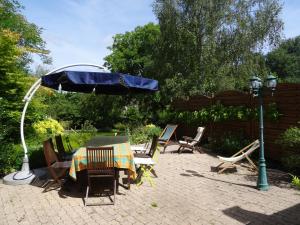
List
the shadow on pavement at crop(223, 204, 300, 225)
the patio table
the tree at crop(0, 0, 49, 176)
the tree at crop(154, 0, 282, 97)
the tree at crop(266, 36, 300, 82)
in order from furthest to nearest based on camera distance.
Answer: the tree at crop(266, 36, 300, 82)
the tree at crop(154, 0, 282, 97)
the tree at crop(0, 0, 49, 176)
the patio table
the shadow on pavement at crop(223, 204, 300, 225)

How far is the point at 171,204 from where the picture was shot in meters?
5.77

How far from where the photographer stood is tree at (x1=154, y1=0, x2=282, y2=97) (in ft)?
57.4

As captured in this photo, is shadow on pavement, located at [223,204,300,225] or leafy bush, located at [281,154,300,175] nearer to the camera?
shadow on pavement, located at [223,204,300,225]

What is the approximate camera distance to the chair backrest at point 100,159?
6.03 metres

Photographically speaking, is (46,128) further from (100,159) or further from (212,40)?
(212,40)

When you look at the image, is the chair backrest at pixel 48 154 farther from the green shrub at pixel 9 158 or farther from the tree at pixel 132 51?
the tree at pixel 132 51

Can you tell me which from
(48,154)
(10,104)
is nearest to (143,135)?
(10,104)

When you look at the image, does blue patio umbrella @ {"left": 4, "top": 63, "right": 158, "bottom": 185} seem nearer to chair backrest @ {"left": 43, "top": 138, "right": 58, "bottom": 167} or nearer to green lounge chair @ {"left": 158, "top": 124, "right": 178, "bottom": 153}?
chair backrest @ {"left": 43, "top": 138, "right": 58, "bottom": 167}

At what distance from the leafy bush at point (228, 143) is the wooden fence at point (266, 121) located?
26cm

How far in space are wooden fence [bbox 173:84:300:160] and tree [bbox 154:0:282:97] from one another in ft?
14.7

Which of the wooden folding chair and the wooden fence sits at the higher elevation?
the wooden fence

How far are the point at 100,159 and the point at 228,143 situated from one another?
5.74 meters

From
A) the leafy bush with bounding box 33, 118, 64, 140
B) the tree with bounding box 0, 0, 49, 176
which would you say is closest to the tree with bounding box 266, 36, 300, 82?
the leafy bush with bounding box 33, 118, 64, 140

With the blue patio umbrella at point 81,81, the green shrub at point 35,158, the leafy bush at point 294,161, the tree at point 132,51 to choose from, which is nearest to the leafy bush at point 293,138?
the leafy bush at point 294,161
